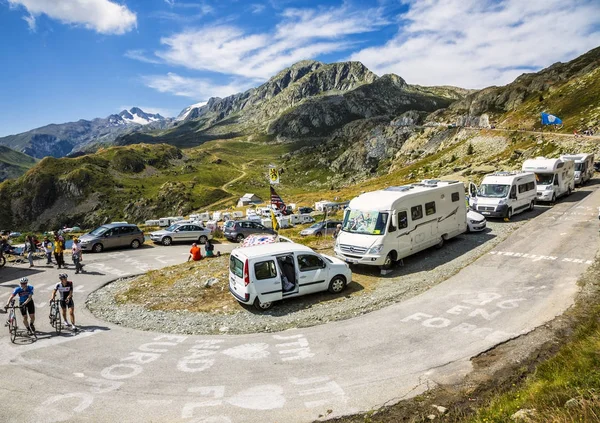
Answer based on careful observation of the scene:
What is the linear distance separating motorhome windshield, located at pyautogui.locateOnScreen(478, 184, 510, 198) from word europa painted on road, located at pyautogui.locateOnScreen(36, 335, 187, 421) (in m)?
23.4

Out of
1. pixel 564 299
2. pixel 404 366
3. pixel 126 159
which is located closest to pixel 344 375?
pixel 404 366

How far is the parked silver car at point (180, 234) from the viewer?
30797 mm

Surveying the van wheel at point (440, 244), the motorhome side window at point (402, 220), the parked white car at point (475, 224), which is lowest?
the van wheel at point (440, 244)

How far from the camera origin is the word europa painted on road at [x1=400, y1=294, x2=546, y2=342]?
10.6m

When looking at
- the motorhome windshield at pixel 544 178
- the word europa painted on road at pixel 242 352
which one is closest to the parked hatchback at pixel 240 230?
the word europa painted on road at pixel 242 352

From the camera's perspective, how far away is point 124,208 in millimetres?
154375

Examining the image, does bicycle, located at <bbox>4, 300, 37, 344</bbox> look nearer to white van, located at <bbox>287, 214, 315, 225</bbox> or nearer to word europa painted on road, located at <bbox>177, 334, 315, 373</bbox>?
word europa painted on road, located at <bbox>177, 334, 315, 373</bbox>

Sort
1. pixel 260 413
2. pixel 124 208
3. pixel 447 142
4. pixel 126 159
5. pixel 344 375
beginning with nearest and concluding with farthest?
pixel 260 413
pixel 344 375
pixel 447 142
pixel 124 208
pixel 126 159

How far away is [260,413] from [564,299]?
35.9 ft

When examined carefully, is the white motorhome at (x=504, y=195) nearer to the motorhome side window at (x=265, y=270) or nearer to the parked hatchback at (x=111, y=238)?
the motorhome side window at (x=265, y=270)

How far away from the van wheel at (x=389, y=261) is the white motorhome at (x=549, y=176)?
19.9m

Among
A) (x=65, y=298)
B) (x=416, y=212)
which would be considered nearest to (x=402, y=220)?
(x=416, y=212)

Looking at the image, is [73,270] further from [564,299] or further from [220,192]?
[220,192]

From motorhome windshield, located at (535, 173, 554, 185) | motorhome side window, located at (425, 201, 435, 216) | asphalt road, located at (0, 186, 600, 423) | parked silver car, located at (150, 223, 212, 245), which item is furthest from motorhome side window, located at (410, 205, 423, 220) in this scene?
parked silver car, located at (150, 223, 212, 245)
